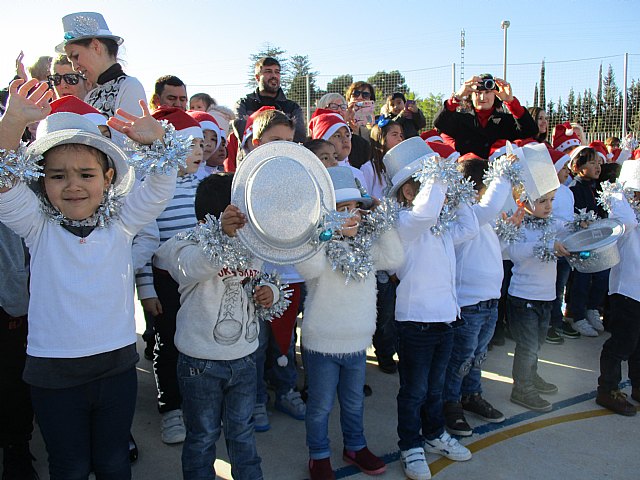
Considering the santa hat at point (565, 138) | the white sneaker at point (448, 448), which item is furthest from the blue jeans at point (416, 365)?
the santa hat at point (565, 138)

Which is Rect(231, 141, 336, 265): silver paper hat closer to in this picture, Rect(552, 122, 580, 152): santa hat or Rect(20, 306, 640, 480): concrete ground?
Rect(20, 306, 640, 480): concrete ground

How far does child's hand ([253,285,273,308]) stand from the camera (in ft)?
8.65

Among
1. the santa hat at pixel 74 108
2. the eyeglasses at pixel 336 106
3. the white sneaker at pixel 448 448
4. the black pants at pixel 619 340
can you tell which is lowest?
the white sneaker at pixel 448 448

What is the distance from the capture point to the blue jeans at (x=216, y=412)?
2506 millimetres

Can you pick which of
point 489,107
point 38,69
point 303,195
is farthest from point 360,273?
point 38,69

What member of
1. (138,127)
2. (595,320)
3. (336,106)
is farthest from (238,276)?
(595,320)

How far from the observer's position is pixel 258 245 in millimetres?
2217

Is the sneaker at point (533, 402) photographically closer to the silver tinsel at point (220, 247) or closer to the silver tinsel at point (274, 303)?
the silver tinsel at point (274, 303)

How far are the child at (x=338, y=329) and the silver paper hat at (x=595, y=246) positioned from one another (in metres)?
1.52

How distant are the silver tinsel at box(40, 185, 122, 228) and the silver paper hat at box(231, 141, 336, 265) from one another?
1.70 ft

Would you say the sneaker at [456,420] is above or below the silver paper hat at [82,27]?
below

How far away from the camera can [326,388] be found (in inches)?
117

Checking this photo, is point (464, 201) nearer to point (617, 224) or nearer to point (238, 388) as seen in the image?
point (617, 224)

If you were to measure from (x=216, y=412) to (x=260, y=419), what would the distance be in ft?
3.55
